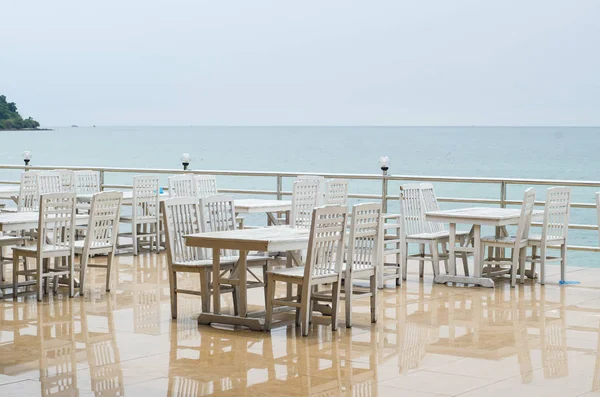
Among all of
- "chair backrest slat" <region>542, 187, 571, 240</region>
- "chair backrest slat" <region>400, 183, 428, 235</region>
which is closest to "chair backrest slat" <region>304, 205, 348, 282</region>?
"chair backrest slat" <region>400, 183, 428, 235</region>

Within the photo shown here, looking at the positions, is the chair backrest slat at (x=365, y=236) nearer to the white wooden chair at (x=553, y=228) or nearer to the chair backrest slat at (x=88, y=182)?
the white wooden chair at (x=553, y=228)

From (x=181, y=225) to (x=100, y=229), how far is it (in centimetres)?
142

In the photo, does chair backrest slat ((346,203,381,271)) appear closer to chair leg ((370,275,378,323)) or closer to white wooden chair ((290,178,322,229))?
chair leg ((370,275,378,323))

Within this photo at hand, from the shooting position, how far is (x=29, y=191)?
495 inches

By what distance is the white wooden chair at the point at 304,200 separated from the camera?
1077 cm

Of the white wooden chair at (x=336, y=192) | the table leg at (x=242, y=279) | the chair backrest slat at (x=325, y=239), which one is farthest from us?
the white wooden chair at (x=336, y=192)

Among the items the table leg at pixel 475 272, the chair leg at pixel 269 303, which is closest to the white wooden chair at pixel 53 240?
the chair leg at pixel 269 303

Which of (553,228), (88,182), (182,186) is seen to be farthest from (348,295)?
(88,182)

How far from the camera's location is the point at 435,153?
245ft

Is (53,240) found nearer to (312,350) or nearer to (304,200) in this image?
(304,200)

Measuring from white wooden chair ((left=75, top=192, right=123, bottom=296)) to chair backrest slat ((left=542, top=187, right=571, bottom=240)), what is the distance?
4.02 metres
